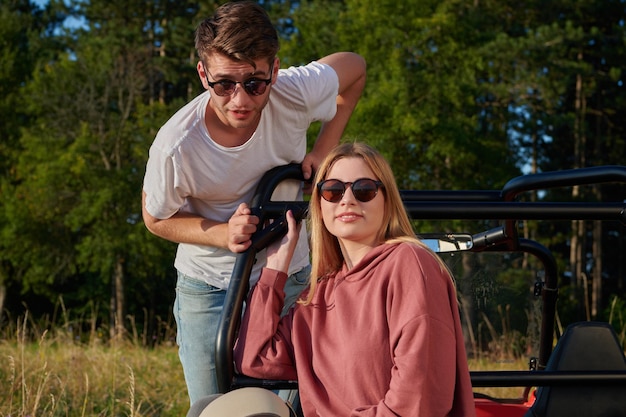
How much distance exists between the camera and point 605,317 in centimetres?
2306

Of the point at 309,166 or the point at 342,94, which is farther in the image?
the point at 342,94

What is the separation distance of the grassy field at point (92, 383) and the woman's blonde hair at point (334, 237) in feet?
5.00

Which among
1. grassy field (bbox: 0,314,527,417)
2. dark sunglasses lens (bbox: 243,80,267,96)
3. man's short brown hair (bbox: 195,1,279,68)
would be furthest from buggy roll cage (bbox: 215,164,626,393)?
grassy field (bbox: 0,314,527,417)

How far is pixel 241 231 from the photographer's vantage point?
2.34 metres

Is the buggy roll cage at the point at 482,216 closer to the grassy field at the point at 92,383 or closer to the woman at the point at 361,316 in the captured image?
the woman at the point at 361,316

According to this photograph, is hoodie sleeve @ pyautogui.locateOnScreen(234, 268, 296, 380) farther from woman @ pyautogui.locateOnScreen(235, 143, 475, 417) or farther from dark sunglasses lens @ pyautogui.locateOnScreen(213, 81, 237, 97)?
dark sunglasses lens @ pyautogui.locateOnScreen(213, 81, 237, 97)

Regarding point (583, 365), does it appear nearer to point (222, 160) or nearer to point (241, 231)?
point (241, 231)

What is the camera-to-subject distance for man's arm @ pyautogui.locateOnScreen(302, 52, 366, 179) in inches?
115

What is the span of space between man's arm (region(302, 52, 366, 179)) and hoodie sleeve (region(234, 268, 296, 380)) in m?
0.64

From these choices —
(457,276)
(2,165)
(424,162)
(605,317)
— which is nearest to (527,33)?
(424,162)

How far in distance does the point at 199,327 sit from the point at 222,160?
19.6 inches

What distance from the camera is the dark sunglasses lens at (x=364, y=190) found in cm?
214

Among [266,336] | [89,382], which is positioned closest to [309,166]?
[266,336]

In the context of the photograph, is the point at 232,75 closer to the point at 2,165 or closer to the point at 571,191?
the point at 571,191
